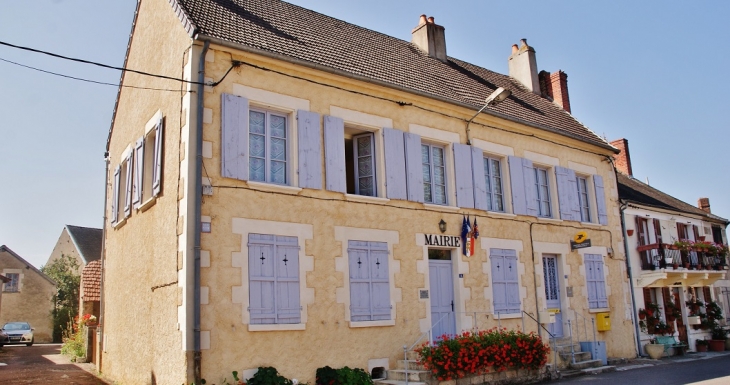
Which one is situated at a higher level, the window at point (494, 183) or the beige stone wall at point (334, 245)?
the window at point (494, 183)

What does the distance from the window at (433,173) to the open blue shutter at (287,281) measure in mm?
3531

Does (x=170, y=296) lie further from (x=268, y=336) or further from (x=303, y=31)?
(x=303, y=31)

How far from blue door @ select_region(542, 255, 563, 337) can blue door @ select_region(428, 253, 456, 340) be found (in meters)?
3.19

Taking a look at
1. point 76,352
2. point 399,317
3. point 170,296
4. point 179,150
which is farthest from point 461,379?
point 76,352

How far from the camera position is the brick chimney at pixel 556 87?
62.2 feet

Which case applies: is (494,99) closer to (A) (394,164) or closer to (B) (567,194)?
(A) (394,164)

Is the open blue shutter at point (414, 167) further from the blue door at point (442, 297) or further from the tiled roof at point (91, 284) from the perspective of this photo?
the tiled roof at point (91, 284)

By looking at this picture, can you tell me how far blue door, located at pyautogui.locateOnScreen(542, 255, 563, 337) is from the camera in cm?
1442

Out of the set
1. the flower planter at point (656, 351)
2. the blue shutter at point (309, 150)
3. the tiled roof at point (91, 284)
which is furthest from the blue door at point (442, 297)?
the tiled roof at point (91, 284)

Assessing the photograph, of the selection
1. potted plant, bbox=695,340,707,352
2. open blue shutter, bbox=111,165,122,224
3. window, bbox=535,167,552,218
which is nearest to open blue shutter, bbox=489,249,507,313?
window, bbox=535,167,552,218

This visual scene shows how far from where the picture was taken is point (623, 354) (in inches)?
625

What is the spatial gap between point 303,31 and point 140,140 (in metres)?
3.93

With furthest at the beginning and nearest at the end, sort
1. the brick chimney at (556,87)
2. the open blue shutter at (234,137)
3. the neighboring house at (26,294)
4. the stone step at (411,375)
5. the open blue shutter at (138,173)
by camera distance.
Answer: the neighboring house at (26,294)
the brick chimney at (556,87)
the open blue shutter at (138,173)
the stone step at (411,375)
the open blue shutter at (234,137)

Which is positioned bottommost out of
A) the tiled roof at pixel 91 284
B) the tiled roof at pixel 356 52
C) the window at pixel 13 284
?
the tiled roof at pixel 91 284
